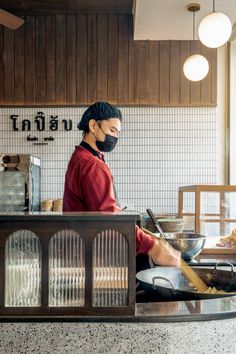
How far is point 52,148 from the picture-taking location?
17.9 feet

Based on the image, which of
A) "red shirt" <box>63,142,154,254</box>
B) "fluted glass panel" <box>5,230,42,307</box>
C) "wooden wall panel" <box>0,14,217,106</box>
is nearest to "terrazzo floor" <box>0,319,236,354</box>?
"fluted glass panel" <box>5,230,42,307</box>

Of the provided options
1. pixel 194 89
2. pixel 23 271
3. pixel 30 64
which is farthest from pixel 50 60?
pixel 23 271

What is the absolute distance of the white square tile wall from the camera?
213 inches

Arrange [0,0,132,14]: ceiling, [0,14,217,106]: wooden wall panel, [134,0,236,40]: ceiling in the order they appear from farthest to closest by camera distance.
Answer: [0,14,217,106]: wooden wall panel
[0,0,132,14]: ceiling
[134,0,236,40]: ceiling

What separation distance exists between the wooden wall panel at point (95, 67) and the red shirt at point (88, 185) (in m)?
3.53

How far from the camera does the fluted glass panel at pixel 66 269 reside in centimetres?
99

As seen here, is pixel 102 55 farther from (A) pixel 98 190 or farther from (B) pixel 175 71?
(A) pixel 98 190

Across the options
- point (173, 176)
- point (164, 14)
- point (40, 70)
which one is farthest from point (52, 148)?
point (164, 14)

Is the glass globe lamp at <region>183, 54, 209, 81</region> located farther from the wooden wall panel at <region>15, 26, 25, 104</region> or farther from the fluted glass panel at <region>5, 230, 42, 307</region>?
the fluted glass panel at <region>5, 230, 42, 307</region>

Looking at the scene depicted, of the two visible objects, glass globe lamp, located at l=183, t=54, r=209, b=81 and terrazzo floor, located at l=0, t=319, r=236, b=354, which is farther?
glass globe lamp, located at l=183, t=54, r=209, b=81

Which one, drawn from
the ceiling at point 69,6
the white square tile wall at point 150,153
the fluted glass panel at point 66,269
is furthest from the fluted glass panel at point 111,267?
the ceiling at point 69,6

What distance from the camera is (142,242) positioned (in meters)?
1.37

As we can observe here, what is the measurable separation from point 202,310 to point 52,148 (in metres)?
4.61

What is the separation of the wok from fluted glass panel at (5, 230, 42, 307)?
392 millimetres
